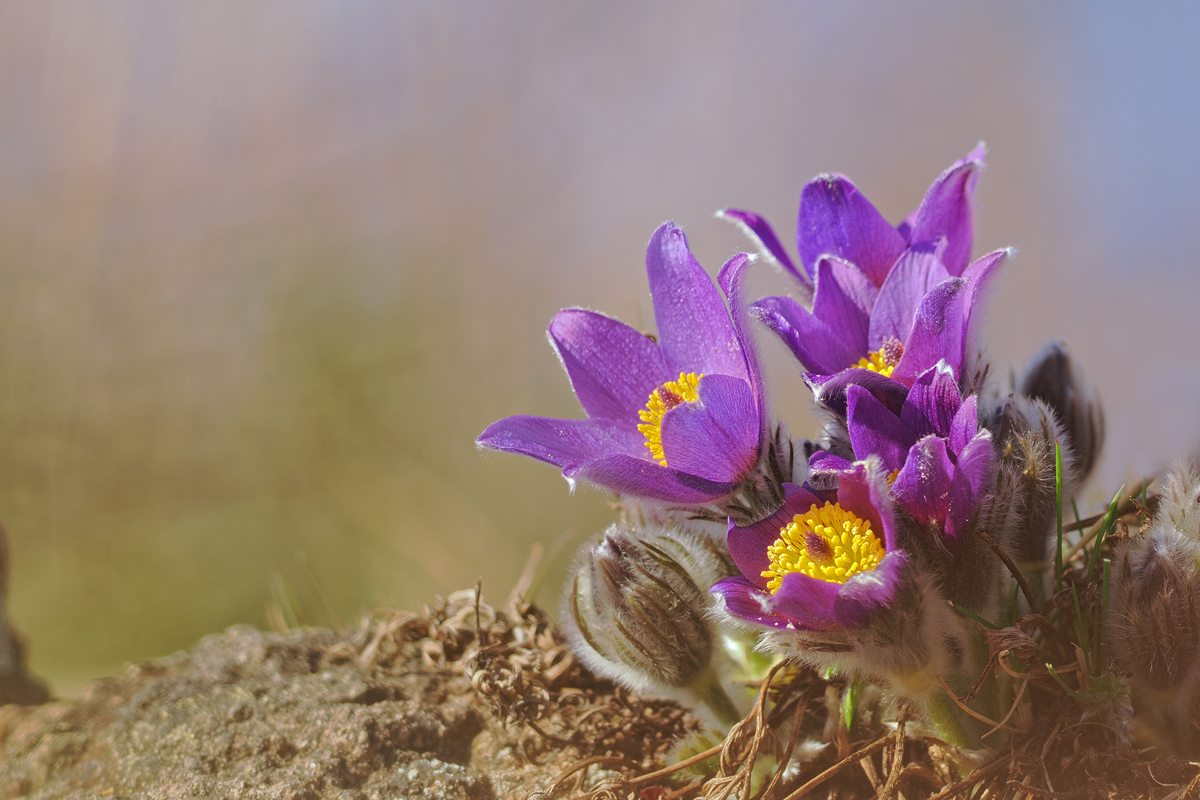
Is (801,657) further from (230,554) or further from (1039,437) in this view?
(230,554)

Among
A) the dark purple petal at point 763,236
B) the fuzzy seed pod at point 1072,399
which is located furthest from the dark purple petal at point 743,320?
the fuzzy seed pod at point 1072,399

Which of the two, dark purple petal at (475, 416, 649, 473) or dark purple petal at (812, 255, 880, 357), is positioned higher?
dark purple petal at (812, 255, 880, 357)

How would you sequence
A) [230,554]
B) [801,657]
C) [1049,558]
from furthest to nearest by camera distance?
1. [230,554]
2. [1049,558]
3. [801,657]

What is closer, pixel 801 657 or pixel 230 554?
pixel 801 657

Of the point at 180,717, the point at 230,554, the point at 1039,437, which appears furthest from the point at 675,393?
the point at 230,554

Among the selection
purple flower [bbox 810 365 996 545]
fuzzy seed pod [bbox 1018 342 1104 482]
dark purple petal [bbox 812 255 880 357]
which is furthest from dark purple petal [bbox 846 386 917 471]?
fuzzy seed pod [bbox 1018 342 1104 482]

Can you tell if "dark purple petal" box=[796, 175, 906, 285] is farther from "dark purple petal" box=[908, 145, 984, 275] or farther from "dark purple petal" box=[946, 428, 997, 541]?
"dark purple petal" box=[946, 428, 997, 541]
